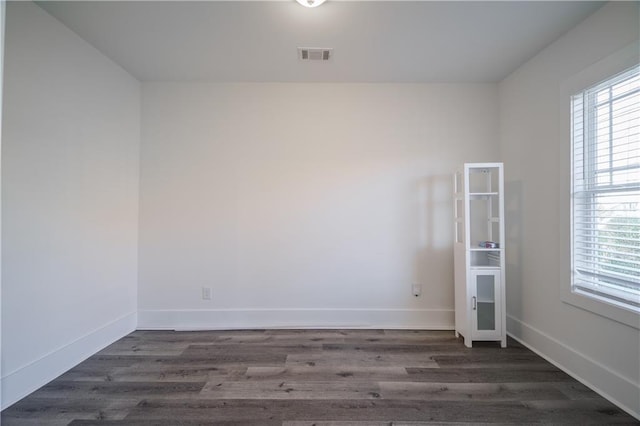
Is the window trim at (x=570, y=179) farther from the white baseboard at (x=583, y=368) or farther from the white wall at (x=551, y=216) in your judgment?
the white baseboard at (x=583, y=368)

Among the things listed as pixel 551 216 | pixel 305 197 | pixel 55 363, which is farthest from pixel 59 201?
pixel 551 216

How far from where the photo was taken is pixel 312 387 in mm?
1942

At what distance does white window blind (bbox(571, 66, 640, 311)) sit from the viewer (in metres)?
1.76

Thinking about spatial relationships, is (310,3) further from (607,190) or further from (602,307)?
(602,307)

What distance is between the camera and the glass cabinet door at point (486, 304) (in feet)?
8.16

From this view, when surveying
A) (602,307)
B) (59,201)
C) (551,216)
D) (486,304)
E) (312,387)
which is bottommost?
(312,387)

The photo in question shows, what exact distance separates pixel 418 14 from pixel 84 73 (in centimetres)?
268

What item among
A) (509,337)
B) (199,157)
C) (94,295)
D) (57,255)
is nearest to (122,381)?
(94,295)

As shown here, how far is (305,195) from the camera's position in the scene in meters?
2.95

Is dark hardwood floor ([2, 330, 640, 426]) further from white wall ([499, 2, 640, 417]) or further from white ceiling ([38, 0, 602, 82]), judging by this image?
white ceiling ([38, 0, 602, 82])

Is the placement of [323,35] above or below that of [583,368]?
above

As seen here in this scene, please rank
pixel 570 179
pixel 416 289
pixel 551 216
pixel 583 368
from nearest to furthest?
pixel 583 368 < pixel 570 179 < pixel 551 216 < pixel 416 289

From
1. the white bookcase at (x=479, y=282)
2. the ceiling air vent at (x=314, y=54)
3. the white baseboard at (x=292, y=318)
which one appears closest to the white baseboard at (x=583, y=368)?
the white bookcase at (x=479, y=282)

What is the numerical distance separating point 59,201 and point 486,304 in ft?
12.0
